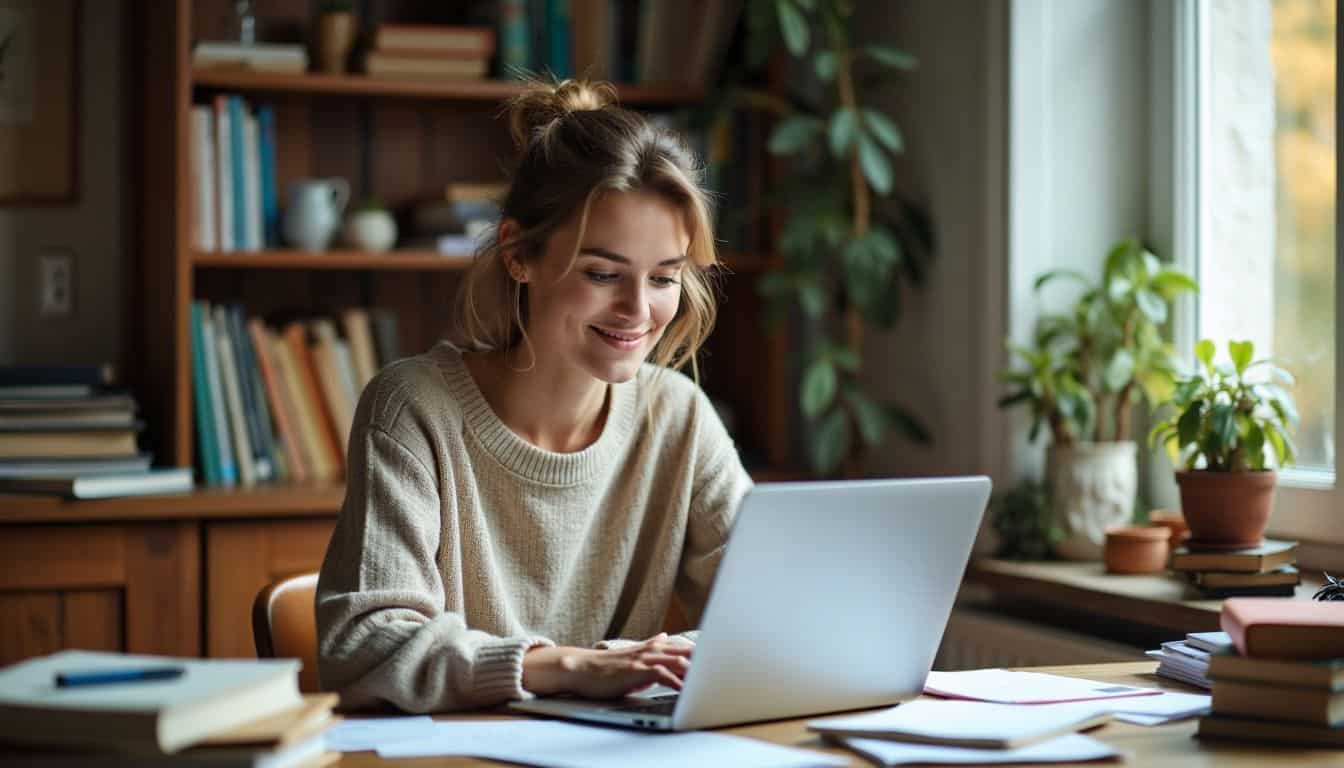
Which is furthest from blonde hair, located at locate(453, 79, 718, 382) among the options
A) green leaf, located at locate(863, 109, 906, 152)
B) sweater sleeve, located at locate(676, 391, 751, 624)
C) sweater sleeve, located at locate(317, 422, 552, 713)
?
green leaf, located at locate(863, 109, 906, 152)

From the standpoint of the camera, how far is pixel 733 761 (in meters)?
1.08

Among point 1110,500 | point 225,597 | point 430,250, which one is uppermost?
point 430,250

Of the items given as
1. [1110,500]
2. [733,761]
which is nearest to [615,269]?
[733,761]

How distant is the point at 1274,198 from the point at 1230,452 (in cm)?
51

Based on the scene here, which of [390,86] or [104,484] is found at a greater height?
[390,86]

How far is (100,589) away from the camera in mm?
2352

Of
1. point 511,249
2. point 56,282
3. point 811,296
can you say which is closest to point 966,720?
point 511,249

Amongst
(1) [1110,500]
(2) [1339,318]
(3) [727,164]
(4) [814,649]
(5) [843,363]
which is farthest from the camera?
(3) [727,164]

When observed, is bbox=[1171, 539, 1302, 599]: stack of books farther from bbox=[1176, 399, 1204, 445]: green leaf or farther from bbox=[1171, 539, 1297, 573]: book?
bbox=[1176, 399, 1204, 445]: green leaf

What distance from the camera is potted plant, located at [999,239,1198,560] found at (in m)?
2.23

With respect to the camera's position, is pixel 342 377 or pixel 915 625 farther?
pixel 342 377

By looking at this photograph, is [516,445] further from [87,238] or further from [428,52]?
[87,238]

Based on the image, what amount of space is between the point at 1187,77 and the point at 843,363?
753 mm

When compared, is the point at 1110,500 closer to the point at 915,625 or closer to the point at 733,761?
the point at 915,625
